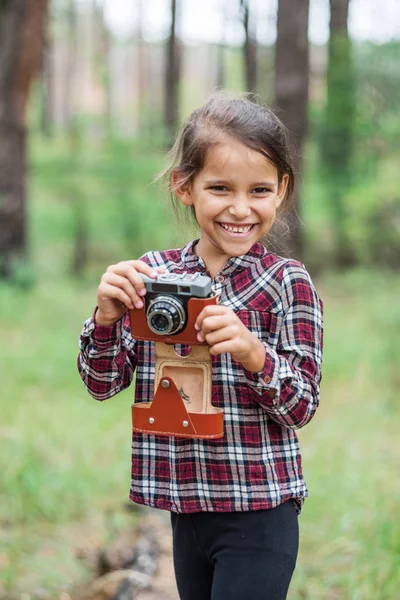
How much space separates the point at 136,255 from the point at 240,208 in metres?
12.2

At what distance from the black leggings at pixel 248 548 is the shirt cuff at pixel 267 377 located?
34 centimetres

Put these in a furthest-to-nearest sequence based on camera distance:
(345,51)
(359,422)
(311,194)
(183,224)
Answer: (311,194) → (345,51) → (359,422) → (183,224)

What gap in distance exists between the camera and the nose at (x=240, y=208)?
1.83 meters

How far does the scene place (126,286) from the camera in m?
1.75

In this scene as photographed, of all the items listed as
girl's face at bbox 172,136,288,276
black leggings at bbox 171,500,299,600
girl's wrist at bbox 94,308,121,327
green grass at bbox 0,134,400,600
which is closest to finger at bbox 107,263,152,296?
girl's wrist at bbox 94,308,121,327

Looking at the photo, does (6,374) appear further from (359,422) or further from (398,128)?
(398,128)

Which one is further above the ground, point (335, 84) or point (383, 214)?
point (335, 84)

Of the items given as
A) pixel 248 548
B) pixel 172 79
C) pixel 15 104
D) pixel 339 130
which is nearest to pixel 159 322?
pixel 248 548

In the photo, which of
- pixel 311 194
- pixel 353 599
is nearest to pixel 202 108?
pixel 353 599

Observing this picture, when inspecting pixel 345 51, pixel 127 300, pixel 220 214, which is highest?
pixel 345 51

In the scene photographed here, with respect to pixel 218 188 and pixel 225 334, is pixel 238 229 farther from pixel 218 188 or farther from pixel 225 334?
pixel 225 334

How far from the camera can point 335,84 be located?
1155 centimetres

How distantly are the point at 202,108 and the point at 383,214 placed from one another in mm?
10715

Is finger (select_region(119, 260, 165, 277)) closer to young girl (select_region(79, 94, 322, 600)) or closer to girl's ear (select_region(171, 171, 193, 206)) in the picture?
young girl (select_region(79, 94, 322, 600))
